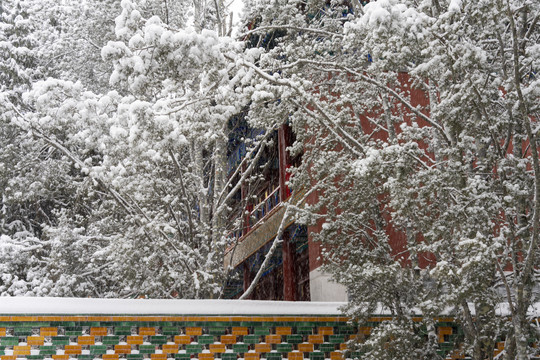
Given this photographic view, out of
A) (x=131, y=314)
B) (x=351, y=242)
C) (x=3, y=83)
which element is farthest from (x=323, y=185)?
(x=3, y=83)

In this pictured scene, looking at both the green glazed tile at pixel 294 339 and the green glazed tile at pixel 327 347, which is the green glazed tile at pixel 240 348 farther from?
the green glazed tile at pixel 327 347

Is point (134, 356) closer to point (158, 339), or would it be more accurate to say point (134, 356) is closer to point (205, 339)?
point (158, 339)

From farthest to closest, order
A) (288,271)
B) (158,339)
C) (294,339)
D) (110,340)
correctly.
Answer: (288,271) → (294,339) → (158,339) → (110,340)

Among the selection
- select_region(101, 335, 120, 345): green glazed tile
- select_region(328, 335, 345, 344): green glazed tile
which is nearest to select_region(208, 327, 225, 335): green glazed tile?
select_region(101, 335, 120, 345): green glazed tile

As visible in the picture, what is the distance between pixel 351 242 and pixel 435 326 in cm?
173

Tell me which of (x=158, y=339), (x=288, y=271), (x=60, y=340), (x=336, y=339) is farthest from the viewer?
(x=288, y=271)

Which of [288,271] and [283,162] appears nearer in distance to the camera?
[283,162]

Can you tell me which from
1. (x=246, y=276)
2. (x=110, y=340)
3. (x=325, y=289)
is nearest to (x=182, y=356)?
(x=110, y=340)

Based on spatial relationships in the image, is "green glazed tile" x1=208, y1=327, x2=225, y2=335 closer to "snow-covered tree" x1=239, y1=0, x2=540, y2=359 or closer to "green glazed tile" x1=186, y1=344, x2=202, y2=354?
"green glazed tile" x1=186, y1=344, x2=202, y2=354

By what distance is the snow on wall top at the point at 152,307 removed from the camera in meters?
7.46

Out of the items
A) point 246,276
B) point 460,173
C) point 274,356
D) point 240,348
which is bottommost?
point 274,356

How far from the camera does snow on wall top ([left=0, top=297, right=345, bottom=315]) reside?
24.5 feet

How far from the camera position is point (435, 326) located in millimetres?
8617

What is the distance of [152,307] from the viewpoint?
7.82m
